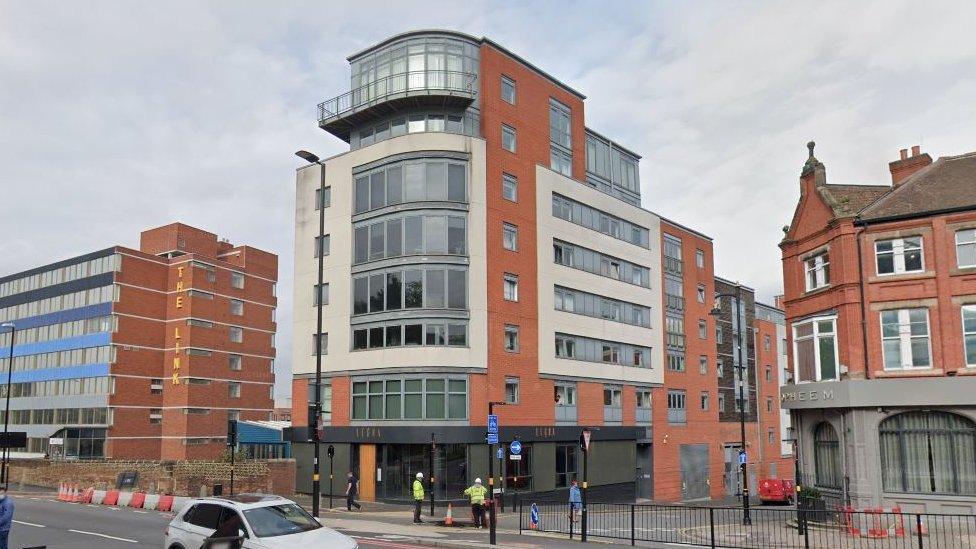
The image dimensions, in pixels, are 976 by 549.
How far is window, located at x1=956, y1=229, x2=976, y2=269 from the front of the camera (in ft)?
90.2

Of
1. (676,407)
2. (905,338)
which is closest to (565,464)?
(676,407)

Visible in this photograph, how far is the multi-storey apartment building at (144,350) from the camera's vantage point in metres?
72.2

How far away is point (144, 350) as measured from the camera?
7462 centimetres

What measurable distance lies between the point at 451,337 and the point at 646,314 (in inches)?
789

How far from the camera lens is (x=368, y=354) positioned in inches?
1612

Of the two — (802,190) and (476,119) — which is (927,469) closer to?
(802,190)

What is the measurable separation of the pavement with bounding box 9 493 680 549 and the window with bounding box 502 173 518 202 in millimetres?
17407

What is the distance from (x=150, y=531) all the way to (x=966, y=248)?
2845 centimetres

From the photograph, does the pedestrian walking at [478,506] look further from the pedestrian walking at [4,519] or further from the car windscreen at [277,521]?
the pedestrian walking at [4,519]

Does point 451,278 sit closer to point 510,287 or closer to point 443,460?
point 510,287

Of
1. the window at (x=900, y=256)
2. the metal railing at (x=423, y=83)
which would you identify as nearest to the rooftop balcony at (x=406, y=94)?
the metal railing at (x=423, y=83)

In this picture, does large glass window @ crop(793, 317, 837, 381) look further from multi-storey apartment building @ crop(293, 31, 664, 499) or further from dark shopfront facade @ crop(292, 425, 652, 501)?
multi-storey apartment building @ crop(293, 31, 664, 499)

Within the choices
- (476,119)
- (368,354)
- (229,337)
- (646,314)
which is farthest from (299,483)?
(229,337)

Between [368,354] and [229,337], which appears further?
[229,337]
